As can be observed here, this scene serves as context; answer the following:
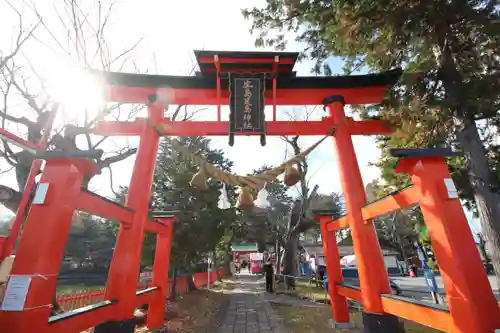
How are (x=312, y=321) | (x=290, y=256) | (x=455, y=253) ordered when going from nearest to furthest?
(x=455, y=253) < (x=312, y=321) < (x=290, y=256)

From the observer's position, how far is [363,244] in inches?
179

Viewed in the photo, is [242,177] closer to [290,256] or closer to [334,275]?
[334,275]

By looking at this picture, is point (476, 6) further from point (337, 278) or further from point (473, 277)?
point (337, 278)

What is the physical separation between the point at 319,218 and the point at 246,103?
11.7 feet

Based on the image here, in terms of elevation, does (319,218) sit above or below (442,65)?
below

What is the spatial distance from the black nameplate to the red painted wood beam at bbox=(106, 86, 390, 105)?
16.5 inches

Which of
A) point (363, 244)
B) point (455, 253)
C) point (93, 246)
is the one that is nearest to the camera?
point (455, 253)

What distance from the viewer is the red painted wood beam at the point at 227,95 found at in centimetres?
560

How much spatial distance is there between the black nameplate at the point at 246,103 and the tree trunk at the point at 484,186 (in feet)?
13.4

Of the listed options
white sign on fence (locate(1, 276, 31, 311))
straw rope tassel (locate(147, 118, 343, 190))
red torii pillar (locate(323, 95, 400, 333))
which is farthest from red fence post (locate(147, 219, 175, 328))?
red torii pillar (locate(323, 95, 400, 333))

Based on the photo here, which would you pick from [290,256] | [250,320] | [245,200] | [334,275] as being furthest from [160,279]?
[290,256]

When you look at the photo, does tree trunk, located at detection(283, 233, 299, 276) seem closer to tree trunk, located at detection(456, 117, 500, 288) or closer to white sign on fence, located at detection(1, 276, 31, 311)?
tree trunk, located at detection(456, 117, 500, 288)

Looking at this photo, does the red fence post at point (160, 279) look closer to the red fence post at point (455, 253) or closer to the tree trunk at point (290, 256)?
the red fence post at point (455, 253)

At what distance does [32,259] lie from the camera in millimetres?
2629
